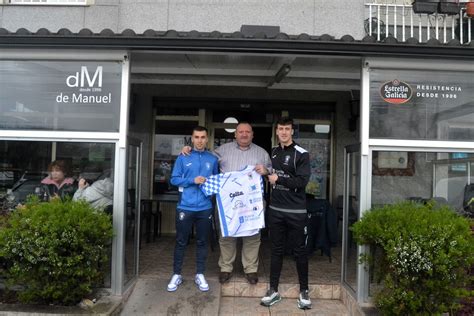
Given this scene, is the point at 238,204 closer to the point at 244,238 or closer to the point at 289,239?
the point at 244,238

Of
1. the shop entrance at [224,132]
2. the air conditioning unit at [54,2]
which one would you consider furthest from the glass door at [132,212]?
the air conditioning unit at [54,2]

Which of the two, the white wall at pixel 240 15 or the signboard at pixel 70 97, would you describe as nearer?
the signboard at pixel 70 97

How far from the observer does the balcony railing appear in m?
7.37

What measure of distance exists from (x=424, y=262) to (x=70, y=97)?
13.5ft

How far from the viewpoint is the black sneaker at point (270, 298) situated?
5016mm

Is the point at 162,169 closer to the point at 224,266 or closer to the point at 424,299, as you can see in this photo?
the point at 224,266

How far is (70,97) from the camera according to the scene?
16.8ft

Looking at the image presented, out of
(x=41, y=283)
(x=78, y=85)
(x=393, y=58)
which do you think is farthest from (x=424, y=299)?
(x=78, y=85)

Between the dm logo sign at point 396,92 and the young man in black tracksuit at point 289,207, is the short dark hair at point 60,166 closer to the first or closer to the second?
the young man in black tracksuit at point 289,207

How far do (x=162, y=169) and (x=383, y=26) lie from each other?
15.9 feet

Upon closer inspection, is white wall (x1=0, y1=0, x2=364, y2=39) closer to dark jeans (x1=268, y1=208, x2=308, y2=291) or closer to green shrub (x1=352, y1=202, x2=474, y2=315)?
dark jeans (x1=268, y1=208, x2=308, y2=291)

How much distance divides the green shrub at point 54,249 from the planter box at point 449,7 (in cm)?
589

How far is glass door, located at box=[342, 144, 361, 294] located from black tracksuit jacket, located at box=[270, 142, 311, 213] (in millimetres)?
646

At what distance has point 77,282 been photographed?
4559mm
